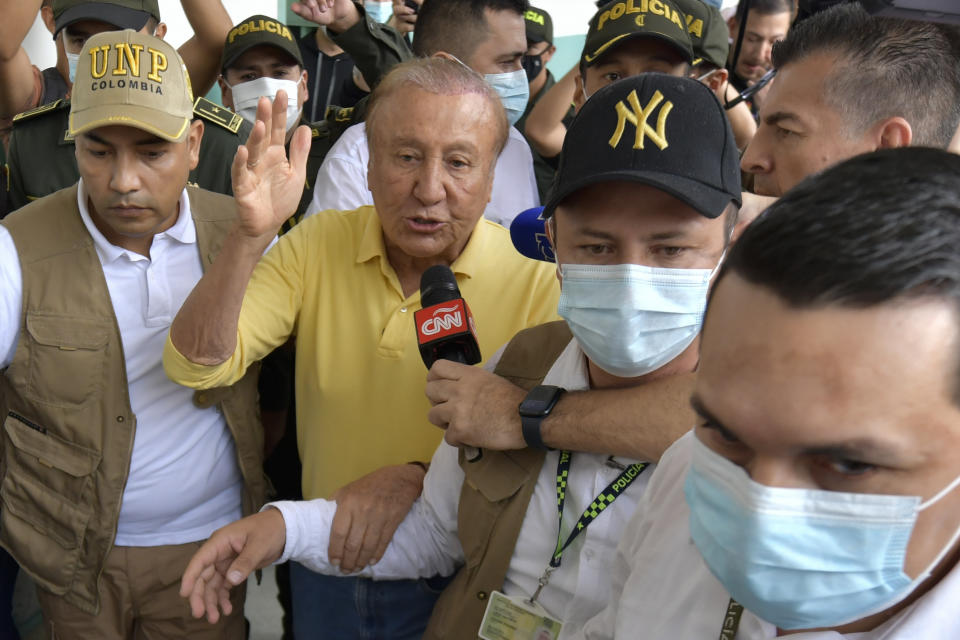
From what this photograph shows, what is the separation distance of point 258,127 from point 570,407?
966 millimetres

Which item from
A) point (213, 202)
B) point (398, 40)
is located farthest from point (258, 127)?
point (398, 40)

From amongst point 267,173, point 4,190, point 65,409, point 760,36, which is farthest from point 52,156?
point 760,36

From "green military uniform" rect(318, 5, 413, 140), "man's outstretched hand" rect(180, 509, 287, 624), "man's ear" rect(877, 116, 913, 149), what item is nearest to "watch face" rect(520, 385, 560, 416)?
"man's outstretched hand" rect(180, 509, 287, 624)

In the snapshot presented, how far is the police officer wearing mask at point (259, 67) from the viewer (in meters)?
3.52

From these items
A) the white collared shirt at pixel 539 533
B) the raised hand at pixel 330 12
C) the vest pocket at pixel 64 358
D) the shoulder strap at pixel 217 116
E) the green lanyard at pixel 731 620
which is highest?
the raised hand at pixel 330 12

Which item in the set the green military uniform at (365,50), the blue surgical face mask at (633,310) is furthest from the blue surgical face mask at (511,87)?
the blue surgical face mask at (633,310)

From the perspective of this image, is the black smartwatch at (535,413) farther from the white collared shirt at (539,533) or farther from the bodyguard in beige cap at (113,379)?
the bodyguard in beige cap at (113,379)

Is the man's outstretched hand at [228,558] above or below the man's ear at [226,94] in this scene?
below

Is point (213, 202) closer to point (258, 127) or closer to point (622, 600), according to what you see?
point (258, 127)

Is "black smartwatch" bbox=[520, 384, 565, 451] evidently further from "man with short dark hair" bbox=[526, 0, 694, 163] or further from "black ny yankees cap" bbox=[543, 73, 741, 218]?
"man with short dark hair" bbox=[526, 0, 694, 163]

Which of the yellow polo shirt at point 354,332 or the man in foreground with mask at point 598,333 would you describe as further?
the yellow polo shirt at point 354,332

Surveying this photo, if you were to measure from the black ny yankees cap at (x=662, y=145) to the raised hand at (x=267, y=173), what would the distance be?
734mm

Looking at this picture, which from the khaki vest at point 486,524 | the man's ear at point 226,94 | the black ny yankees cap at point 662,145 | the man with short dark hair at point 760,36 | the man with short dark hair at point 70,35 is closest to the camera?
the black ny yankees cap at point 662,145

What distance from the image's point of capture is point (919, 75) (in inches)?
70.2
